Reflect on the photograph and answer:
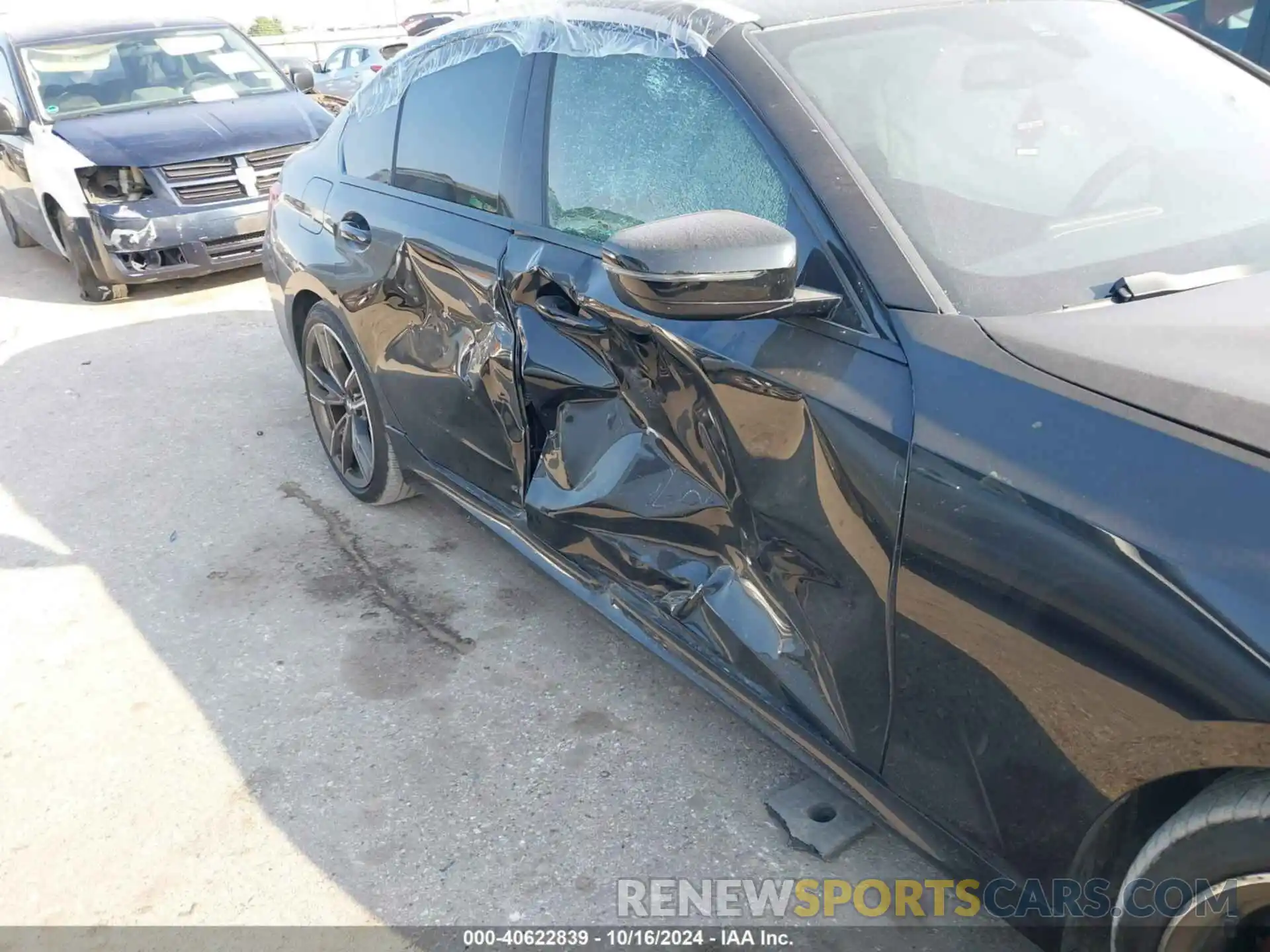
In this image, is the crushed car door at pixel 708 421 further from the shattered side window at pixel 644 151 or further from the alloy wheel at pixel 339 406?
the alloy wheel at pixel 339 406

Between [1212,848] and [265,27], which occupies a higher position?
[1212,848]

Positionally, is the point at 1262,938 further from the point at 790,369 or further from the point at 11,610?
the point at 11,610

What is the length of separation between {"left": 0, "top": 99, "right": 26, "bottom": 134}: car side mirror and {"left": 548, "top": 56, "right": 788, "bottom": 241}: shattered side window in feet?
19.8

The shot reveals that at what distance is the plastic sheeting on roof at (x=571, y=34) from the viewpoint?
88.4 inches

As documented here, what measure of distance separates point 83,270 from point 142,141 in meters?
0.97

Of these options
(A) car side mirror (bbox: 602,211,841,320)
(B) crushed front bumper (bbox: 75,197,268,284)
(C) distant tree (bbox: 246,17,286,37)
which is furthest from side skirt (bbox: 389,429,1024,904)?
(C) distant tree (bbox: 246,17,286,37)

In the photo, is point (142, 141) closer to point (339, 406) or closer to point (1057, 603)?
point (339, 406)

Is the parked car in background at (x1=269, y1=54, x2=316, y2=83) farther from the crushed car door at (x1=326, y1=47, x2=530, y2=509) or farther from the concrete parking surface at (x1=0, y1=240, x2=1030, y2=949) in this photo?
the crushed car door at (x1=326, y1=47, x2=530, y2=509)

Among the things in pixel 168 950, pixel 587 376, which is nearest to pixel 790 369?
pixel 587 376

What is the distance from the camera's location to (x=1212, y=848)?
4.50 ft

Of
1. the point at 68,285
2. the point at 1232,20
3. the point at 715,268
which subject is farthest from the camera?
the point at 68,285

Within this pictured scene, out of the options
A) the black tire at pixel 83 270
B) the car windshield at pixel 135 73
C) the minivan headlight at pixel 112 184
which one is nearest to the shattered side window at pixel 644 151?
the minivan headlight at pixel 112 184

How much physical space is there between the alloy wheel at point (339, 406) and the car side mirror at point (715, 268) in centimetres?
196

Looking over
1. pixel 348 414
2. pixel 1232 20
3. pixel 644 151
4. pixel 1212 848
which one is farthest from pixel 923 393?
pixel 1232 20
